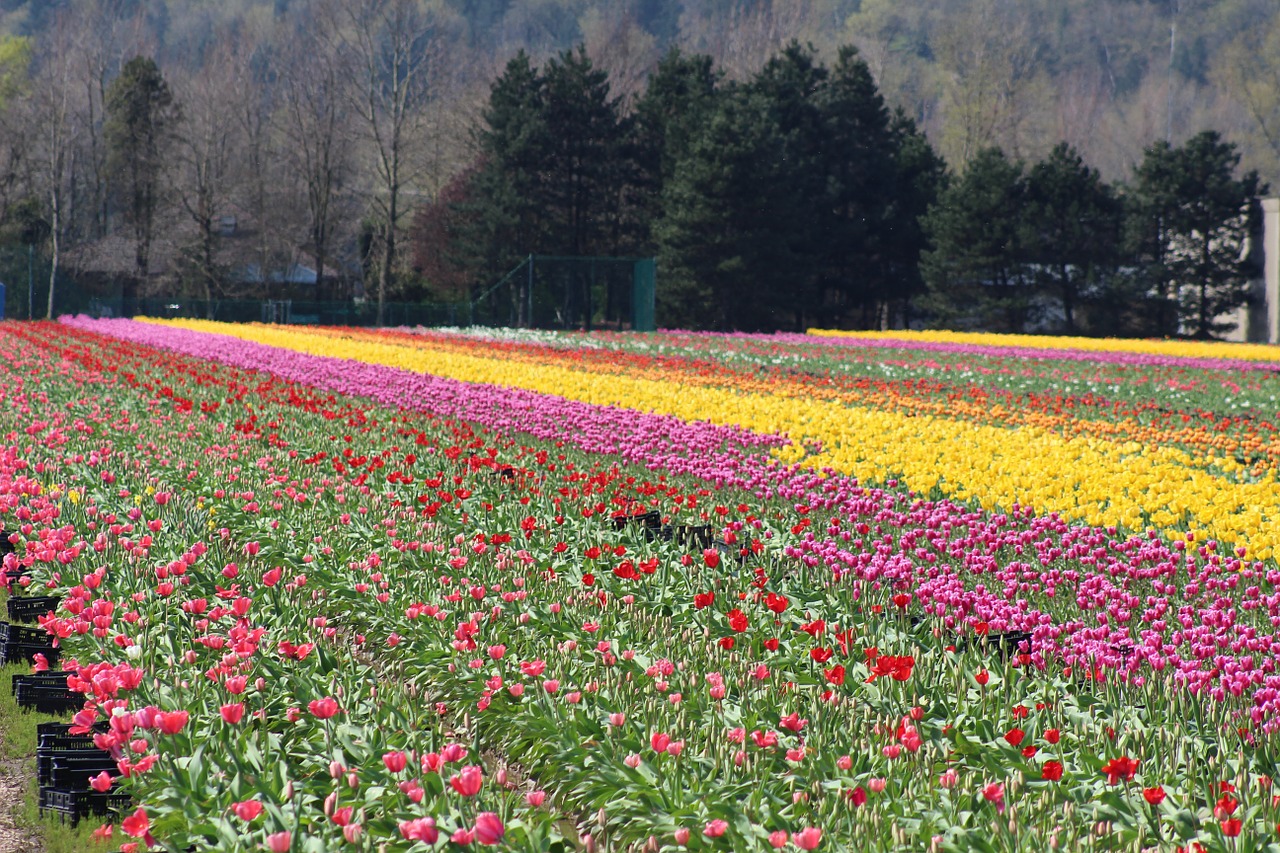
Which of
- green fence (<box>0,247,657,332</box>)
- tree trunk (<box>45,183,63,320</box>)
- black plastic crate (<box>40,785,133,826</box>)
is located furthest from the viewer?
tree trunk (<box>45,183,63,320</box>)

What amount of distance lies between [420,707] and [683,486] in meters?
4.19

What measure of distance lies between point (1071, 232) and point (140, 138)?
36799mm

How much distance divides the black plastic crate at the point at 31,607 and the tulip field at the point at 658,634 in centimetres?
10

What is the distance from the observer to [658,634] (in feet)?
15.9

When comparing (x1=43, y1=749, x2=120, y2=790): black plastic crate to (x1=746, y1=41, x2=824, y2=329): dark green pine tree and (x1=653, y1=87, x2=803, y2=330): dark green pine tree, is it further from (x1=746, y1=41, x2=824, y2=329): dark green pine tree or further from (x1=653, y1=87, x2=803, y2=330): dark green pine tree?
(x1=746, y1=41, x2=824, y2=329): dark green pine tree

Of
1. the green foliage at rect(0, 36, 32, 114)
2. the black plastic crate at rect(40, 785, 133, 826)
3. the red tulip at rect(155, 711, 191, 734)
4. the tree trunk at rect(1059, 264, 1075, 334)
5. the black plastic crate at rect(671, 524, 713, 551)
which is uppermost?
the green foliage at rect(0, 36, 32, 114)

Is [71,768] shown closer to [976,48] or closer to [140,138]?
[140,138]

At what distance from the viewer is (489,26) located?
115 metres

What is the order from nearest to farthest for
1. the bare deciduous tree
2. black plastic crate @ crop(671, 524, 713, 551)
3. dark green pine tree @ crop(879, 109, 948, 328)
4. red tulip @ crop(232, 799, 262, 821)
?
A: red tulip @ crop(232, 799, 262, 821) → black plastic crate @ crop(671, 524, 713, 551) → the bare deciduous tree → dark green pine tree @ crop(879, 109, 948, 328)

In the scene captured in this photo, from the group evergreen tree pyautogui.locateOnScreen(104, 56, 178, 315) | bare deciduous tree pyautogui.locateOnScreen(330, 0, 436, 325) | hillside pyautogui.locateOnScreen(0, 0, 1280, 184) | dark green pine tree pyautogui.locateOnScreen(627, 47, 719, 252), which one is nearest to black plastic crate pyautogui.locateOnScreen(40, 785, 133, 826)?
bare deciduous tree pyautogui.locateOnScreen(330, 0, 436, 325)

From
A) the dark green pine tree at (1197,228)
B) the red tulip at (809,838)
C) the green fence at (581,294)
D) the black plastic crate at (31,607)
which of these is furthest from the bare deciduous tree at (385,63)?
the red tulip at (809,838)

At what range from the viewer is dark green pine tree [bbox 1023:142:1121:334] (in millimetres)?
44062

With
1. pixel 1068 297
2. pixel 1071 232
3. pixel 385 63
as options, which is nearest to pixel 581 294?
pixel 385 63

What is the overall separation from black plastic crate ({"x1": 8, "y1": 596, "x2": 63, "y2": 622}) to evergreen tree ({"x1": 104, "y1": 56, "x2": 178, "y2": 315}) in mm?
51011
